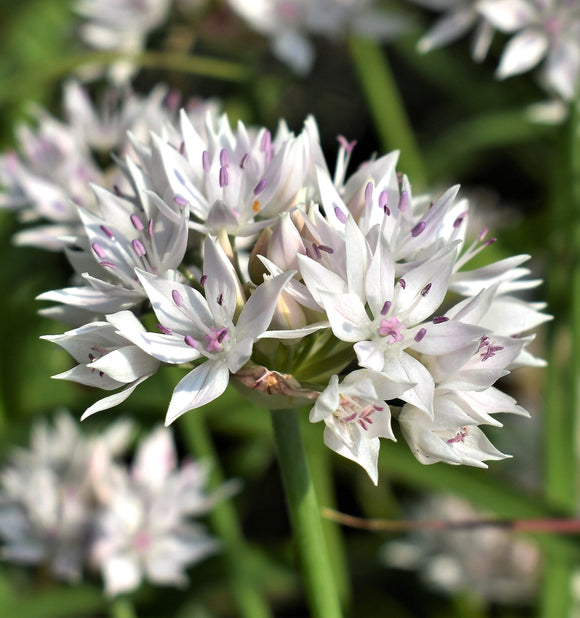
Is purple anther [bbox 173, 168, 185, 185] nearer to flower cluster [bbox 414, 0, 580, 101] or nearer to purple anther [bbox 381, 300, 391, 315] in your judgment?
purple anther [bbox 381, 300, 391, 315]

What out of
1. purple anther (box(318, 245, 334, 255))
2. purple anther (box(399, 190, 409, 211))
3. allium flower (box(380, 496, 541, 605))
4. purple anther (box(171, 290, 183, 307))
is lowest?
allium flower (box(380, 496, 541, 605))

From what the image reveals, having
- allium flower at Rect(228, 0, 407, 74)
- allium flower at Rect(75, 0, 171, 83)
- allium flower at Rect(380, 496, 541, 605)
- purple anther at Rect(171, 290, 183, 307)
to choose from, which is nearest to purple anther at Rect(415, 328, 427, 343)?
purple anther at Rect(171, 290, 183, 307)

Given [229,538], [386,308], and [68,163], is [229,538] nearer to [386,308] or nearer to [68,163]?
[68,163]

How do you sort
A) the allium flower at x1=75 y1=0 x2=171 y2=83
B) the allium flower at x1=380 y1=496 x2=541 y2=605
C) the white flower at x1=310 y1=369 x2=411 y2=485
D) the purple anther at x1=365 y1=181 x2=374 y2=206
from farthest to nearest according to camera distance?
the allium flower at x1=75 y1=0 x2=171 y2=83 < the allium flower at x1=380 y1=496 x2=541 y2=605 < the purple anther at x1=365 y1=181 x2=374 y2=206 < the white flower at x1=310 y1=369 x2=411 y2=485

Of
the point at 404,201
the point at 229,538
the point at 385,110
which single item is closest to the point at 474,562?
the point at 229,538

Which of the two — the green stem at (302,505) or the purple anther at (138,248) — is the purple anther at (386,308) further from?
the purple anther at (138,248)

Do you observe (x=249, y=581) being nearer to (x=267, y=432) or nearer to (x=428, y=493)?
(x=267, y=432)
